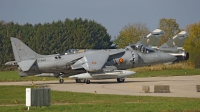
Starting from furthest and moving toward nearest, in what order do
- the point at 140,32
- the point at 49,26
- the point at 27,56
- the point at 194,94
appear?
1. the point at 140,32
2. the point at 49,26
3. the point at 27,56
4. the point at 194,94

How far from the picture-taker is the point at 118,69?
1619 inches

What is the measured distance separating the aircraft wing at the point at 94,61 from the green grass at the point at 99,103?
238 inches

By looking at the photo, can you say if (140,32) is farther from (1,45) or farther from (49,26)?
(1,45)

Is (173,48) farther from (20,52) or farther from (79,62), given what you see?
(20,52)

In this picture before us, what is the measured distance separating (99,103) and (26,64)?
48.3 ft

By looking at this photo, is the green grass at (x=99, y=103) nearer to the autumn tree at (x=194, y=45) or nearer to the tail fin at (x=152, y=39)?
the tail fin at (x=152, y=39)

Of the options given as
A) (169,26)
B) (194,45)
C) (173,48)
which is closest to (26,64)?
(173,48)

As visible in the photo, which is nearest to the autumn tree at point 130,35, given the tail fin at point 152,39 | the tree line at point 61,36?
the tree line at point 61,36

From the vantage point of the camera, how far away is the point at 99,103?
24.5m

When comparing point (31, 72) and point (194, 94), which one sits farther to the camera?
point (31, 72)

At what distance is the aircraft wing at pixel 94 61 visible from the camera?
126 ft

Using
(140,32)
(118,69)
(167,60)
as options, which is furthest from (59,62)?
(140,32)

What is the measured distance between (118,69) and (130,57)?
140 centimetres

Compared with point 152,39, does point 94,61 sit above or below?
below
